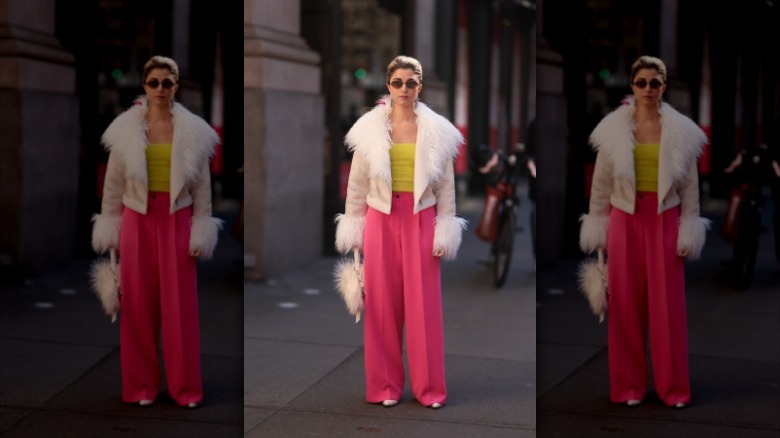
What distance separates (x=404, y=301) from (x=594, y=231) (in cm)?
109

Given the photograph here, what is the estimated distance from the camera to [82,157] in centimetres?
1102

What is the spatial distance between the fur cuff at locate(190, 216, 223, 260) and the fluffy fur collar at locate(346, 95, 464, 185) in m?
0.85

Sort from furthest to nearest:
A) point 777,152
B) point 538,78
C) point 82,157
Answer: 1. point 82,157
2. point 777,152
3. point 538,78

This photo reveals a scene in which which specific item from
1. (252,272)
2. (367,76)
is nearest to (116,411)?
(252,272)

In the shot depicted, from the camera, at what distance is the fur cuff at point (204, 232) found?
5652 millimetres

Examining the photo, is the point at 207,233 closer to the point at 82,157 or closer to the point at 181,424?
the point at 181,424

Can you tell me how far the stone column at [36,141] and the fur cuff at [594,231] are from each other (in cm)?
587

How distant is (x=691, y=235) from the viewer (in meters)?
5.77

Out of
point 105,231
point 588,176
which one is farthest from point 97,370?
point 588,176

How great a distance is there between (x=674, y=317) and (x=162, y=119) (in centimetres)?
268

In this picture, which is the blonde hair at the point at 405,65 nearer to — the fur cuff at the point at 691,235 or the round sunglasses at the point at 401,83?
the round sunglasses at the point at 401,83

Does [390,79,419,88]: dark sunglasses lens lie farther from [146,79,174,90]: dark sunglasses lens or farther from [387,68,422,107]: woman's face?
[146,79,174,90]: dark sunglasses lens

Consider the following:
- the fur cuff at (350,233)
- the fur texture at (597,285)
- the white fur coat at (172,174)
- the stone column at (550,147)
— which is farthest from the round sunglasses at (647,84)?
the white fur coat at (172,174)

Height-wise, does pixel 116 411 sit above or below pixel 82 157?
below
